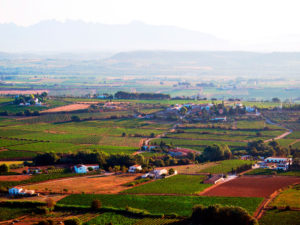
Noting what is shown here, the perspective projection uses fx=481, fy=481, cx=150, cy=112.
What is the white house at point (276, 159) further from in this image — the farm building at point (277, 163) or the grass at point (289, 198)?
the grass at point (289, 198)

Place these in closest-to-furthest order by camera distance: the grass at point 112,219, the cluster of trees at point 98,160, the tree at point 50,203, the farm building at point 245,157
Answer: the grass at point 112,219 → the tree at point 50,203 → the cluster of trees at point 98,160 → the farm building at point 245,157

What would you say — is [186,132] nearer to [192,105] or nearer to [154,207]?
[192,105]

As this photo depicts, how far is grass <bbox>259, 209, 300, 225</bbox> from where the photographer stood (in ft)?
96.1

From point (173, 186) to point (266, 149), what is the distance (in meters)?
21.1

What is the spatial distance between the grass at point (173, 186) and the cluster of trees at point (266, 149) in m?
14.6

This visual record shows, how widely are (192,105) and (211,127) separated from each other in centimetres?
1699

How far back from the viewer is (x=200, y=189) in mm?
38500

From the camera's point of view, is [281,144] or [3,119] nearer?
[281,144]

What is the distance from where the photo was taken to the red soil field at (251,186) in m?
36.8

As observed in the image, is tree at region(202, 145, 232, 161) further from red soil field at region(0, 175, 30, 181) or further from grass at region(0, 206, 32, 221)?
grass at region(0, 206, 32, 221)

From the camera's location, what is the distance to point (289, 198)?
3466cm

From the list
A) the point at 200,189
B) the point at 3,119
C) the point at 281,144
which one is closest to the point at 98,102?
the point at 3,119

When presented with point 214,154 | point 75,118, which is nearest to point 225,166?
point 214,154

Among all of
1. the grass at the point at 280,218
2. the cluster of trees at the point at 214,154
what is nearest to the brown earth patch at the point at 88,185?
the cluster of trees at the point at 214,154
